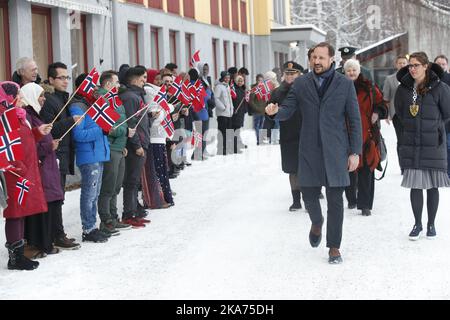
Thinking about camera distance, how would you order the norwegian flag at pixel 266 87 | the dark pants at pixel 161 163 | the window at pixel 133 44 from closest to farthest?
the dark pants at pixel 161 163 < the norwegian flag at pixel 266 87 < the window at pixel 133 44

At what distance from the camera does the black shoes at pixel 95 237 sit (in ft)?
30.9

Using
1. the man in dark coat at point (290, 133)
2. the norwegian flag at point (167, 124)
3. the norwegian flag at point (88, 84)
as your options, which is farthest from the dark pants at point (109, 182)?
the man in dark coat at point (290, 133)

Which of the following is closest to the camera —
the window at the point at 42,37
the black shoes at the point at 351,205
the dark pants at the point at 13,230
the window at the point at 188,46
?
the dark pants at the point at 13,230

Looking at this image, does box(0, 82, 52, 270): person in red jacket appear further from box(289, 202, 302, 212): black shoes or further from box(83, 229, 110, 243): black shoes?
box(289, 202, 302, 212): black shoes

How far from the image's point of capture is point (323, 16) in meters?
81.4

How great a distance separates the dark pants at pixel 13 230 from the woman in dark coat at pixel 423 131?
3.79 metres

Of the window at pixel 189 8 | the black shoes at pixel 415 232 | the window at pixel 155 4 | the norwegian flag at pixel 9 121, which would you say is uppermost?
the window at pixel 189 8

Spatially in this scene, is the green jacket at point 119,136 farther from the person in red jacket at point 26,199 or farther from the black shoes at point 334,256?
the black shoes at point 334,256

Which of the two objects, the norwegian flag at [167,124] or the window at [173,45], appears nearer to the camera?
the norwegian flag at [167,124]

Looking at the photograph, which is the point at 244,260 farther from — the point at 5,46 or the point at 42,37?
the point at 42,37

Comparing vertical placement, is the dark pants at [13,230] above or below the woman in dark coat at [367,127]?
below

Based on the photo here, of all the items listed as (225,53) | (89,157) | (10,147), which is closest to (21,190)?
(10,147)

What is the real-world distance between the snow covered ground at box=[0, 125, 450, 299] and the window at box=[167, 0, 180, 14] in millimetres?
12281
